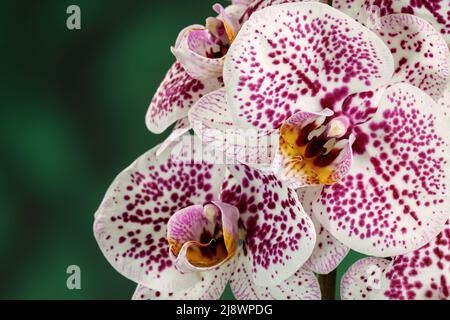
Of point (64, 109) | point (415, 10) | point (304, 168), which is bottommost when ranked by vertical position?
point (64, 109)

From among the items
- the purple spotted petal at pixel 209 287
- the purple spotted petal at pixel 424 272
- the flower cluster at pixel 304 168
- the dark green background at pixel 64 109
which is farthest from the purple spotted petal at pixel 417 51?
the dark green background at pixel 64 109

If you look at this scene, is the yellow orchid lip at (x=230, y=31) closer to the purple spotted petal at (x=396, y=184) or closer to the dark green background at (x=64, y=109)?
the purple spotted petal at (x=396, y=184)

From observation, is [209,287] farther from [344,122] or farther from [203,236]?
[344,122]

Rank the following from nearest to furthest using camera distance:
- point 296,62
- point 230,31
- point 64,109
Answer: point 296,62 → point 230,31 → point 64,109

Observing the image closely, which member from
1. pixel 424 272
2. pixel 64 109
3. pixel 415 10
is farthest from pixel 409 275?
pixel 64 109

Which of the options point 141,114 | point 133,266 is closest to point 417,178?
point 133,266

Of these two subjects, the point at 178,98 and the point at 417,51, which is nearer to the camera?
the point at 417,51

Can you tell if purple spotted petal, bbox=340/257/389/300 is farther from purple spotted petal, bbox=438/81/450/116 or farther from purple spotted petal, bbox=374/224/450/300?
purple spotted petal, bbox=438/81/450/116

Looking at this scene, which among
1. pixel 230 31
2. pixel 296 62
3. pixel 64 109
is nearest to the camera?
pixel 296 62
